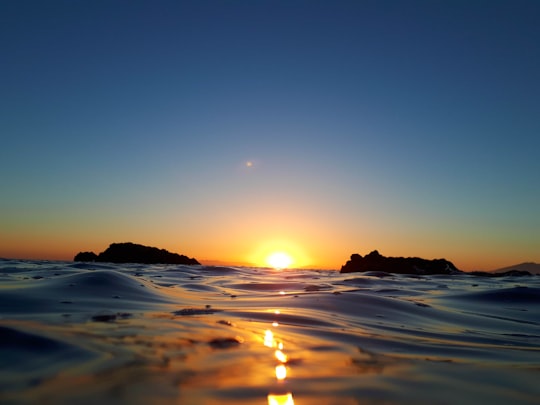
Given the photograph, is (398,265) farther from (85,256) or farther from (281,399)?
(85,256)

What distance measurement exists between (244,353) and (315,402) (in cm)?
79

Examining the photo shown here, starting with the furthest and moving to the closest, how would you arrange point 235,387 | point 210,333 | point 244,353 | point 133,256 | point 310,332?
point 133,256 < point 310,332 < point 210,333 < point 244,353 < point 235,387

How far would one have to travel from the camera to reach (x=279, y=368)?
1.91 meters

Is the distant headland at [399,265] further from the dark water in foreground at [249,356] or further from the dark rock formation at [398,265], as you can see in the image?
the dark water in foreground at [249,356]

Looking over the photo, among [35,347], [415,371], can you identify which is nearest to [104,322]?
[35,347]

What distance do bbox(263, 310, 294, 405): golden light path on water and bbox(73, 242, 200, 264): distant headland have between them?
178ft

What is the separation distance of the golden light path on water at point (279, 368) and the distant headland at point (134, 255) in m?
54.3

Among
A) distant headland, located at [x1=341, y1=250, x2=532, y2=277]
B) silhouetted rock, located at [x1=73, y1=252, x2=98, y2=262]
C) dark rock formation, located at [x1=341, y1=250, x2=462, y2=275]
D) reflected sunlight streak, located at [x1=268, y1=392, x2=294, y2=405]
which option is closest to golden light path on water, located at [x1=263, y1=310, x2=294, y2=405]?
reflected sunlight streak, located at [x1=268, y1=392, x2=294, y2=405]

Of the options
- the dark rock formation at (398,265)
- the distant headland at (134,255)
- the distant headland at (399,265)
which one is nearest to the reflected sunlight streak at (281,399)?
the distant headland at (399,265)

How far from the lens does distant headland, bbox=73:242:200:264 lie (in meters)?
55.5

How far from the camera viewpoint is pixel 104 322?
2896mm

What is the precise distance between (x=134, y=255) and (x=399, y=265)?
130 feet

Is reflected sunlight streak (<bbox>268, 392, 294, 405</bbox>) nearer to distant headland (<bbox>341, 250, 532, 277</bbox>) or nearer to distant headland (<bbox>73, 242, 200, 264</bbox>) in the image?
distant headland (<bbox>341, 250, 532, 277</bbox>)

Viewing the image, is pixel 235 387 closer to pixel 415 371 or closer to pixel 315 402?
pixel 315 402
